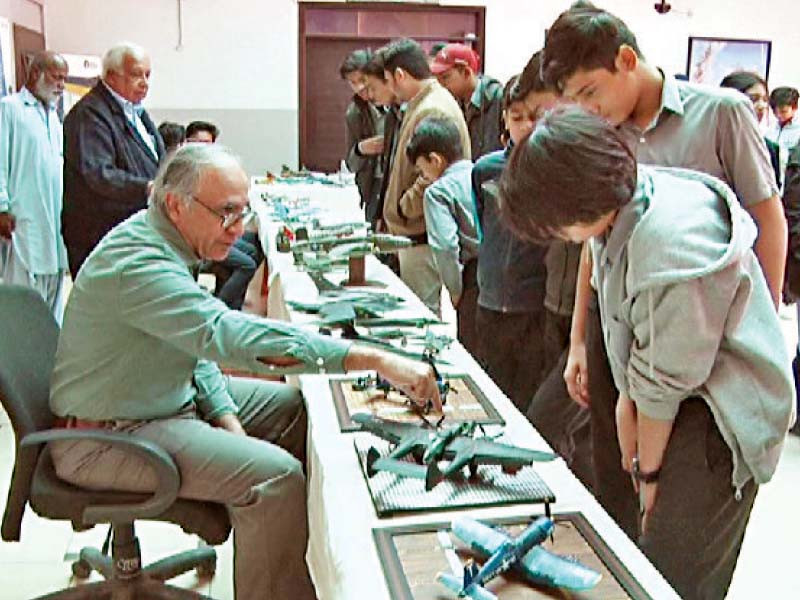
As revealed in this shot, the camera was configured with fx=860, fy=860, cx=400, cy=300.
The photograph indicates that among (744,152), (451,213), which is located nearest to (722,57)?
(451,213)

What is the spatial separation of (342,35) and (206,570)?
6.26 m

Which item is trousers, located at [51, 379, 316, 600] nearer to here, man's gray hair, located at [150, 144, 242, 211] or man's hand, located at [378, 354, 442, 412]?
man's hand, located at [378, 354, 442, 412]

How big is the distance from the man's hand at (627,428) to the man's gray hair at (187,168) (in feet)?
3.06

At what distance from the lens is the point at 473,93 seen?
3785mm

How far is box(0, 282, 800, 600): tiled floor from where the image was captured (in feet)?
7.38

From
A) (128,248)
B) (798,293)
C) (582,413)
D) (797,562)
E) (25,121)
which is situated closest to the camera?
(128,248)

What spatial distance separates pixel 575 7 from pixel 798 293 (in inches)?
71.5

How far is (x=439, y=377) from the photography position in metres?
1.68

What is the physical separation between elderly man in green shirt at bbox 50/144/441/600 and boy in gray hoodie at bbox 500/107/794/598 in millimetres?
615

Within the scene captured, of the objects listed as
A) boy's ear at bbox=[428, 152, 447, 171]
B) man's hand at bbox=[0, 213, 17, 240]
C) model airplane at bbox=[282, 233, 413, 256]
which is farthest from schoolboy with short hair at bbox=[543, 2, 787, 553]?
man's hand at bbox=[0, 213, 17, 240]

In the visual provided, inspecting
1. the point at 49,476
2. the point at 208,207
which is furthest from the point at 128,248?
the point at 49,476

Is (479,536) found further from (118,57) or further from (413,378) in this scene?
(118,57)

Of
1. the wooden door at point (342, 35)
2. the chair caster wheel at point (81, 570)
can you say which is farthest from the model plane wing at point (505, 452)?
the wooden door at point (342, 35)

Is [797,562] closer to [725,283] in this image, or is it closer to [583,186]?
[725,283]
